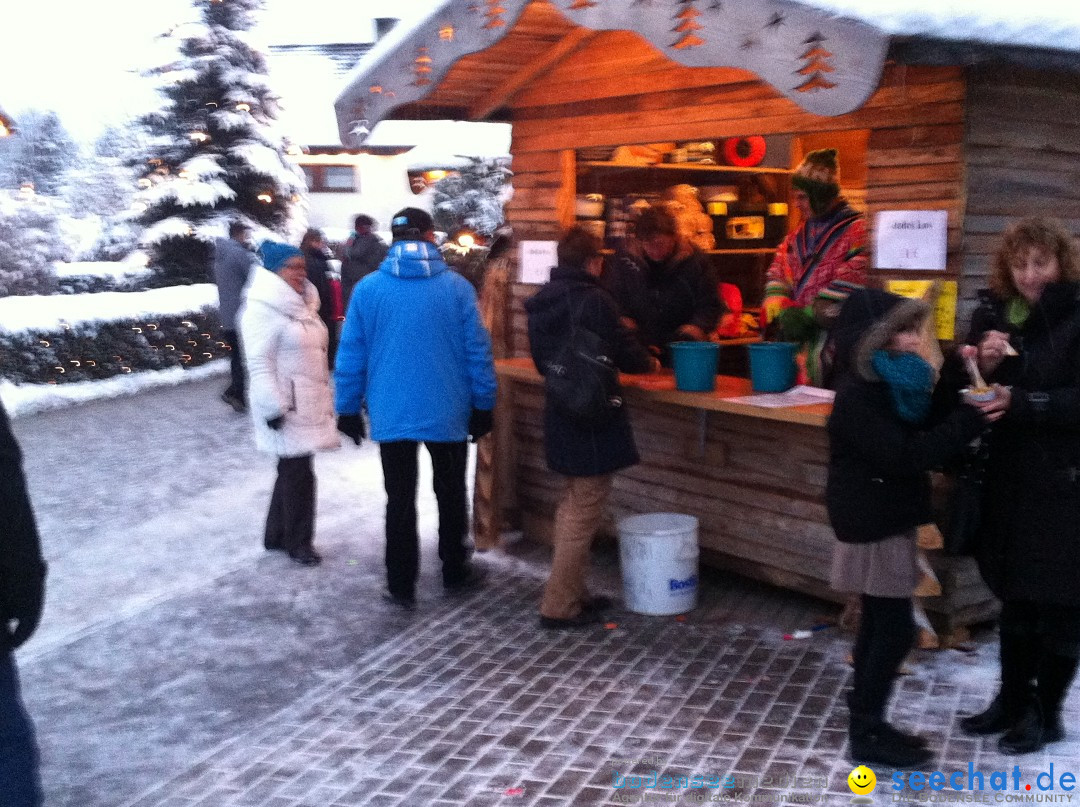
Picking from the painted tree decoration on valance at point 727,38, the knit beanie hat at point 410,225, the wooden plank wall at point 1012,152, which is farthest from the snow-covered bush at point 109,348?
the wooden plank wall at point 1012,152

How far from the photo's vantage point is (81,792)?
4336 mm

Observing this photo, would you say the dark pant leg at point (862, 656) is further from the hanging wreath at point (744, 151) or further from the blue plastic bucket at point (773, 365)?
the hanging wreath at point (744, 151)

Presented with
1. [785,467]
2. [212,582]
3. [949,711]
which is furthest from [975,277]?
[212,582]

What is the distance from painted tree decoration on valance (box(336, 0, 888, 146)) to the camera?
14.0 feet

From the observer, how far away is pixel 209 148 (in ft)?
73.8

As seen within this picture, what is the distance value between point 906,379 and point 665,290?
274cm

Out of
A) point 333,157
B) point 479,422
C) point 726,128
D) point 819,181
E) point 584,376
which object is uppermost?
point 333,157

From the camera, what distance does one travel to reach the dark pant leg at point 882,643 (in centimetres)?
404

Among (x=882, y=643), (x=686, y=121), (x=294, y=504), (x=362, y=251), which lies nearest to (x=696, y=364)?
(x=686, y=121)

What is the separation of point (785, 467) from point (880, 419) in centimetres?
210

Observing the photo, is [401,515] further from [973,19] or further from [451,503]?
[973,19]

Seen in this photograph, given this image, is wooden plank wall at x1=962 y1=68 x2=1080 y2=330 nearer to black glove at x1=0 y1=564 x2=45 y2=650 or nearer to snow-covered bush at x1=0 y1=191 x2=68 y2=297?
black glove at x1=0 y1=564 x2=45 y2=650

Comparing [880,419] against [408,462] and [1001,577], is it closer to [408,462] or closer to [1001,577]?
[1001,577]

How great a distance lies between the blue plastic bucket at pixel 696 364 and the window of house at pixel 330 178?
3570 centimetres
